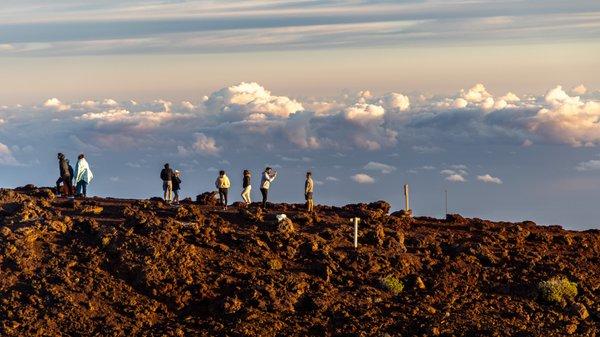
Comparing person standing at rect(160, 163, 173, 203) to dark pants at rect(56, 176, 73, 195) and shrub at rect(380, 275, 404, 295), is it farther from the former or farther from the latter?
shrub at rect(380, 275, 404, 295)

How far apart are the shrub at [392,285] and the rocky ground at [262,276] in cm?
10

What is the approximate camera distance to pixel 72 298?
28469mm

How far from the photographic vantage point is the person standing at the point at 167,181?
38656 millimetres

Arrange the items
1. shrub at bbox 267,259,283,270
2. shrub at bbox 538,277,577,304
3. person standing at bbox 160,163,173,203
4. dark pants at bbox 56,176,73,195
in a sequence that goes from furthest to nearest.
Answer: dark pants at bbox 56,176,73,195 → person standing at bbox 160,163,173,203 → shrub at bbox 267,259,283,270 → shrub at bbox 538,277,577,304

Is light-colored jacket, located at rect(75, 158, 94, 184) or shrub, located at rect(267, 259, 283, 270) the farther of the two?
light-colored jacket, located at rect(75, 158, 94, 184)

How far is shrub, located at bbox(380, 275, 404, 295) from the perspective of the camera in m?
30.2

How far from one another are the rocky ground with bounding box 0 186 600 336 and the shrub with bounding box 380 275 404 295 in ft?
0.34

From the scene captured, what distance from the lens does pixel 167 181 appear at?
1524 inches

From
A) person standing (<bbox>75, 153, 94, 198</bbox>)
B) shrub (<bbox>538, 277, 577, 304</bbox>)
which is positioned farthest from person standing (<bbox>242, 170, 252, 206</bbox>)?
shrub (<bbox>538, 277, 577, 304</bbox>)

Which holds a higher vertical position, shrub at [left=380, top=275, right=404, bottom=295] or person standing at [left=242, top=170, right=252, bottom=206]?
person standing at [left=242, top=170, right=252, bottom=206]

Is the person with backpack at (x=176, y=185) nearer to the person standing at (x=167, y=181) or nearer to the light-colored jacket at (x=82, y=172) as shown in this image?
the person standing at (x=167, y=181)

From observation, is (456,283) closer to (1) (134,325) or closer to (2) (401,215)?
(2) (401,215)

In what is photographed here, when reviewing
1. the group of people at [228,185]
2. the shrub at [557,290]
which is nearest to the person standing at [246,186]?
the group of people at [228,185]

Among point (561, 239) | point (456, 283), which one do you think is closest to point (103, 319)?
point (456, 283)
